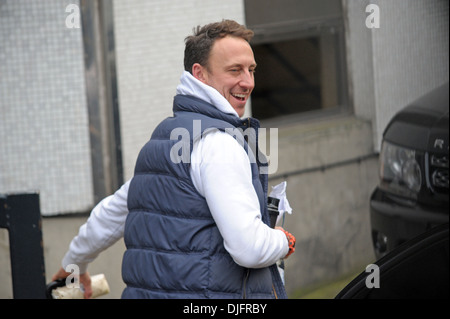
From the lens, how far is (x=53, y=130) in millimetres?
4289

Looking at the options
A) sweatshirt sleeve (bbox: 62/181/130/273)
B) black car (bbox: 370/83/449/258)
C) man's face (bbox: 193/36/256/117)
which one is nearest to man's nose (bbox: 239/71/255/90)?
man's face (bbox: 193/36/256/117)

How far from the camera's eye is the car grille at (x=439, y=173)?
3.98 m

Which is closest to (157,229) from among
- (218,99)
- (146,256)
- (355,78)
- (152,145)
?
(146,256)

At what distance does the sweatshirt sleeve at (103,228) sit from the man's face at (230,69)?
48cm

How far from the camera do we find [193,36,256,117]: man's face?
2.23 meters

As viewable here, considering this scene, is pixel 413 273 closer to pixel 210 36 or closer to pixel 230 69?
pixel 230 69

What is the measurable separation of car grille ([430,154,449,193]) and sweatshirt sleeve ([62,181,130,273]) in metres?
2.08

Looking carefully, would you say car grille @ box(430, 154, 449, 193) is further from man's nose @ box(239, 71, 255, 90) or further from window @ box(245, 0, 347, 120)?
man's nose @ box(239, 71, 255, 90)

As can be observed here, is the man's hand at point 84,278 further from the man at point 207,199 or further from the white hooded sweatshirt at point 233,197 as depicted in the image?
the white hooded sweatshirt at point 233,197

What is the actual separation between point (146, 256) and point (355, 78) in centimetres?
384

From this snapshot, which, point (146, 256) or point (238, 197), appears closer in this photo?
point (238, 197)

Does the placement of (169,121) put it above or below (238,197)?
above

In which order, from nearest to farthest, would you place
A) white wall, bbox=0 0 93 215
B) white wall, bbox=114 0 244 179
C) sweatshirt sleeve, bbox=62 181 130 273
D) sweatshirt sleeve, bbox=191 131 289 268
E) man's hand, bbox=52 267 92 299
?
sweatshirt sleeve, bbox=191 131 289 268 → sweatshirt sleeve, bbox=62 181 130 273 → man's hand, bbox=52 267 92 299 → white wall, bbox=0 0 93 215 → white wall, bbox=114 0 244 179
